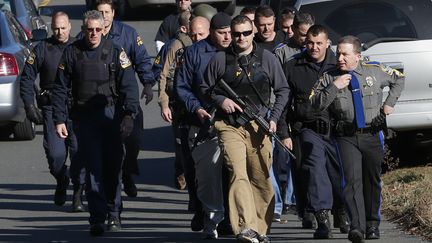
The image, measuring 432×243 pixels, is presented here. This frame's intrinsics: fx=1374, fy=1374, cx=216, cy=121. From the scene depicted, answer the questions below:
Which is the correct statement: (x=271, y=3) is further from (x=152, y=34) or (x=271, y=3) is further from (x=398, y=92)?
(x=152, y=34)

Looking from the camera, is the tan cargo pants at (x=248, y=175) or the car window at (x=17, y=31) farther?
the car window at (x=17, y=31)

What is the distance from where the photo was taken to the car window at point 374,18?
1341 cm

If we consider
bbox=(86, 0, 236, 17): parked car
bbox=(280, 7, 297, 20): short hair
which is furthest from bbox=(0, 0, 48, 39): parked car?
bbox=(280, 7, 297, 20): short hair

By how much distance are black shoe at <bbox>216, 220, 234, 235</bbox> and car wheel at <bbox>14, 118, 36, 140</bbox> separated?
7042 millimetres

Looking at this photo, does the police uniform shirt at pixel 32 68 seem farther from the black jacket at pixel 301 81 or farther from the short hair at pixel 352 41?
the short hair at pixel 352 41

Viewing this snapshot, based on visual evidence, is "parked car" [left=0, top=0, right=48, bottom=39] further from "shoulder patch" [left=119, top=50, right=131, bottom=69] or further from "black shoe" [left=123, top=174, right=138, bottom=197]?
"shoulder patch" [left=119, top=50, right=131, bottom=69]

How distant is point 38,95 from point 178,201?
1.70 m

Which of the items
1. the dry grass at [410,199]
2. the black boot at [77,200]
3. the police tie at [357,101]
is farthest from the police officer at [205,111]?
the black boot at [77,200]

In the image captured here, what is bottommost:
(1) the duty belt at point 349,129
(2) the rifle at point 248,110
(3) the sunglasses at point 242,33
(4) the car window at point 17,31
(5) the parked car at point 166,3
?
(5) the parked car at point 166,3

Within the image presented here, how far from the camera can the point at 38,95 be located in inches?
523

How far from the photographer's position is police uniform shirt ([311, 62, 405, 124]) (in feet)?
33.8

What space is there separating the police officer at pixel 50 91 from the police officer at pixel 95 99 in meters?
1.57

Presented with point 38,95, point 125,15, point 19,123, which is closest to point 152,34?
point 125,15

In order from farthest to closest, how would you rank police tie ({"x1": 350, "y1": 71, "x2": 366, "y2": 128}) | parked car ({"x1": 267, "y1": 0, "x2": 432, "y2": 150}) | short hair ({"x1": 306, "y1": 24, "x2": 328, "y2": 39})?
parked car ({"x1": 267, "y1": 0, "x2": 432, "y2": 150}), short hair ({"x1": 306, "y1": 24, "x2": 328, "y2": 39}), police tie ({"x1": 350, "y1": 71, "x2": 366, "y2": 128})
